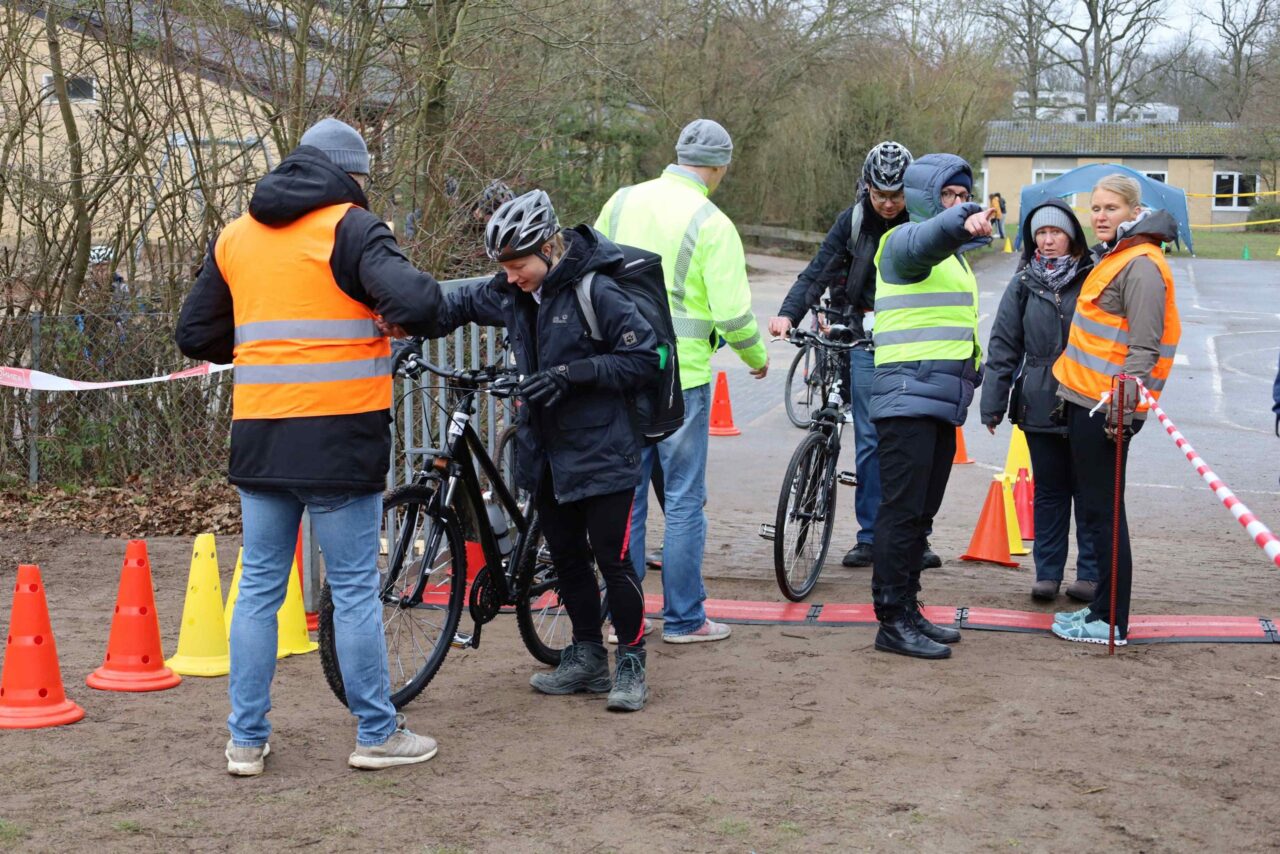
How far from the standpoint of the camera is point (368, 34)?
10.6 m

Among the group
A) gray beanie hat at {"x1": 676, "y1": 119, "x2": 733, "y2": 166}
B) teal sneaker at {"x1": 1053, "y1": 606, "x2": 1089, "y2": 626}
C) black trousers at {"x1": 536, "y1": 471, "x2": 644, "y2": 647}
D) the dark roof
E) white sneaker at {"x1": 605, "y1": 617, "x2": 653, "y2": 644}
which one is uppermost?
the dark roof

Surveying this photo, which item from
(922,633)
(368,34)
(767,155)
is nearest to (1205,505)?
(922,633)

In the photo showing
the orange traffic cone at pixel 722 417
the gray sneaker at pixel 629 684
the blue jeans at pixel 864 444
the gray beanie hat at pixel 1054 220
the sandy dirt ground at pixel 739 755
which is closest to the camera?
the sandy dirt ground at pixel 739 755

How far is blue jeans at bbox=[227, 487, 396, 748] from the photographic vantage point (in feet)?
14.7

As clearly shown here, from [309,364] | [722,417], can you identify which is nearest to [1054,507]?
[309,364]

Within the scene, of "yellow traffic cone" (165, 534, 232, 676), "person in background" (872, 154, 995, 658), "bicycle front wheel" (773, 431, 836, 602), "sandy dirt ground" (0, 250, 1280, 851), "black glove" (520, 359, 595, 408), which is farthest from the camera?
"bicycle front wheel" (773, 431, 836, 602)

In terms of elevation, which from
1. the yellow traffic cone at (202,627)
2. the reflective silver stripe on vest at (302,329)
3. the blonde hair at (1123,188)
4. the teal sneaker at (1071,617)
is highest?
the blonde hair at (1123,188)

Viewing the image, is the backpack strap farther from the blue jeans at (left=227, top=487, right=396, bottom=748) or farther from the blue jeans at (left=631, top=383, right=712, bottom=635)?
the blue jeans at (left=631, top=383, right=712, bottom=635)

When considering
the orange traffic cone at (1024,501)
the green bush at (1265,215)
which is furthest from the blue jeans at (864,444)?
the green bush at (1265,215)

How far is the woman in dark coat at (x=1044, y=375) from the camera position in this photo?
6.79 m

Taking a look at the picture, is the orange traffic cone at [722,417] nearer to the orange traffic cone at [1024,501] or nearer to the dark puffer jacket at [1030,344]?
the orange traffic cone at [1024,501]

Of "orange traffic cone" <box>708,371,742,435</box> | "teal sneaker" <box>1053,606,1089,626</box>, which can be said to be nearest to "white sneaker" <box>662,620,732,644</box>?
"teal sneaker" <box>1053,606,1089,626</box>

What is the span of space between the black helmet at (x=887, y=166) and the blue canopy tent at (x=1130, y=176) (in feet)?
2.02

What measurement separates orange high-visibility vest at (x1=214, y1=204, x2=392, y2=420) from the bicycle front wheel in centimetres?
292
